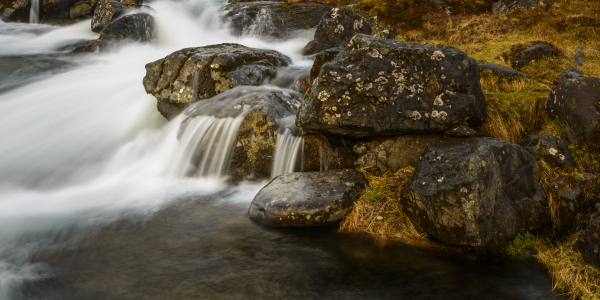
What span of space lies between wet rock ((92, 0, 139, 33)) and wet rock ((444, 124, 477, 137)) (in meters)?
18.9

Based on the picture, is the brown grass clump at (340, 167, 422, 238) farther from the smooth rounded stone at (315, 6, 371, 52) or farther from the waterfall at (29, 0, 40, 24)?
the waterfall at (29, 0, 40, 24)

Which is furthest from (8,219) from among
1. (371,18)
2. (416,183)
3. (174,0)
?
(174,0)

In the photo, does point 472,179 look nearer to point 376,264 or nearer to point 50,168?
point 376,264

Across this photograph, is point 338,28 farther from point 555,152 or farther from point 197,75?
point 555,152

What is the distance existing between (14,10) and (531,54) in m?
25.7

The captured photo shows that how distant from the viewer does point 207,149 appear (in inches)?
311

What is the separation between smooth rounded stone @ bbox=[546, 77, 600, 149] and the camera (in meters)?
5.44

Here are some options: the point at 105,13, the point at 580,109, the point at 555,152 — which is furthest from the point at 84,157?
the point at 105,13

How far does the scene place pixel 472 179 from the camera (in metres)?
4.58

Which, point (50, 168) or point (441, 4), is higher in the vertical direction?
point (441, 4)

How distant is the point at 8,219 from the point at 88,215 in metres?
1.27

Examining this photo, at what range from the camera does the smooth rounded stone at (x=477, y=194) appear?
178 inches

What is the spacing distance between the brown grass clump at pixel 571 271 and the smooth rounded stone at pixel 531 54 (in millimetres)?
6424

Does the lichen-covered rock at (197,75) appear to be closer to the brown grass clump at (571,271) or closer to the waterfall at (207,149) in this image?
the waterfall at (207,149)
